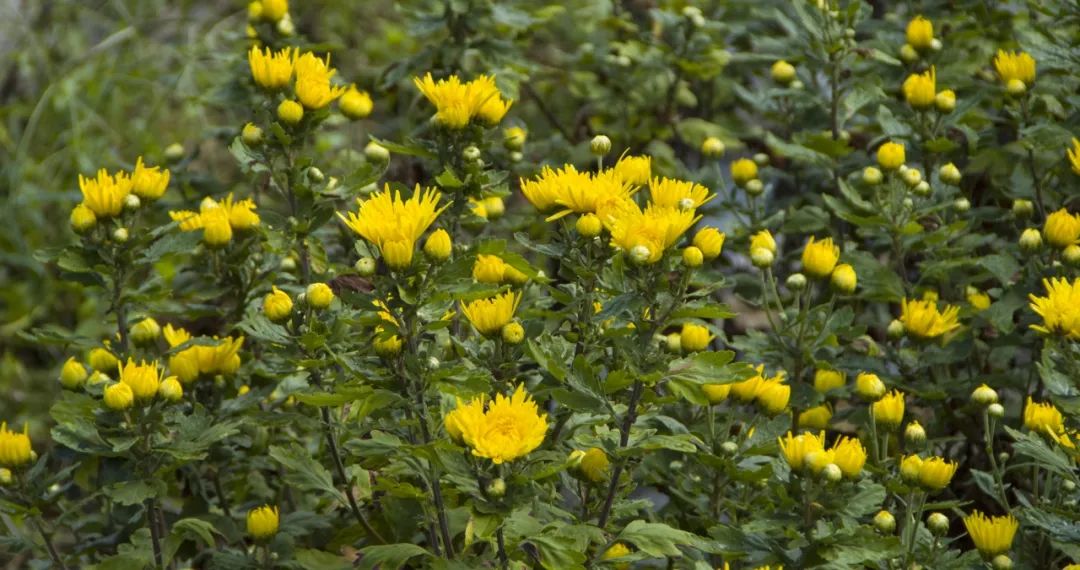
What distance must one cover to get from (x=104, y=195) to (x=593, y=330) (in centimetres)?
87

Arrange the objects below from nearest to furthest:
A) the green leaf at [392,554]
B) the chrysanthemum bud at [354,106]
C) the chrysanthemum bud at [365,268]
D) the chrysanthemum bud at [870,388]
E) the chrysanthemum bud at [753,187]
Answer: the chrysanthemum bud at [365,268] < the green leaf at [392,554] < the chrysanthemum bud at [870,388] < the chrysanthemum bud at [354,106] < the chrysanthemum bud at [753,187]

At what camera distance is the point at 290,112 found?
2201 mm

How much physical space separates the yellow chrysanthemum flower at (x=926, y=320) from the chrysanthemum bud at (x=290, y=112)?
1.14m

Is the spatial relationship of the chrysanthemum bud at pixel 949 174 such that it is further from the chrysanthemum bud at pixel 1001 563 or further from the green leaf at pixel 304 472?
the green leaf at pixel 304 472

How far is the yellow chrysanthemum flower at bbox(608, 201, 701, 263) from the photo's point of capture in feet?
5.74

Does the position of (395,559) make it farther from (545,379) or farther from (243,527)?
(243,527)

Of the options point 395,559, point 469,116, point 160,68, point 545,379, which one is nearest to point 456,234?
point 469,116

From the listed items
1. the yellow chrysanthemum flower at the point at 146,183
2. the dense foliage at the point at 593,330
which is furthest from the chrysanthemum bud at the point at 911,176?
the yellow chrysanthemum flower at the point at 146,183

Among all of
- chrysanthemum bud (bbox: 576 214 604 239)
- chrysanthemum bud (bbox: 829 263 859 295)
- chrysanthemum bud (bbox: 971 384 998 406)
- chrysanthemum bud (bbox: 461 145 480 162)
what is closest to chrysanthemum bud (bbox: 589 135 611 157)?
chrysanthemum bud (bbox: 461 145 480 162)

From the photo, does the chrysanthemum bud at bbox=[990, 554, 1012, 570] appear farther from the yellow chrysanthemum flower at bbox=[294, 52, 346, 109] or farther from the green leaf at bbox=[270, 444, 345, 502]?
the yellow chrysanthemum flower at bbox=[294, 52, 346, 109]

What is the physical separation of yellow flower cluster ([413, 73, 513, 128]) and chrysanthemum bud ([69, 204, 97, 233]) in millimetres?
623

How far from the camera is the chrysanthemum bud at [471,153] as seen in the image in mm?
2133

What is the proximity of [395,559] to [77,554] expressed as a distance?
86 centimetres

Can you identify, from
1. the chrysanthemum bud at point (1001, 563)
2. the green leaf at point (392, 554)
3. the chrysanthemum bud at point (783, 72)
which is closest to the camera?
the green leaf at point (392, 554)
